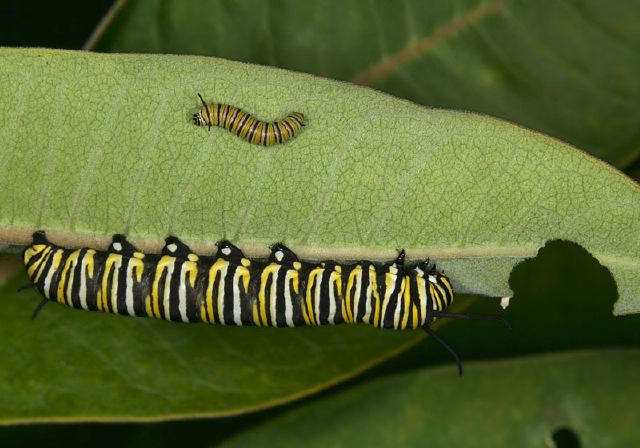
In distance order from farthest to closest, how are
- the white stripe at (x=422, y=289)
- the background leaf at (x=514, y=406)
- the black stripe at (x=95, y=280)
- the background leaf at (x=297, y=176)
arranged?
1. the background leaf at (x=514, y=406)
2. the black stripe at (x=95, y=280)
3. the white stripe at (x=422, y=289)
4. the background leaf at (x=297, y=176)

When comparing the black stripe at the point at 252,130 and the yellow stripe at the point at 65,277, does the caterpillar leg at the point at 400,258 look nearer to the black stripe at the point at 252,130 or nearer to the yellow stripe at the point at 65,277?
the black stripe at the point at 252,130

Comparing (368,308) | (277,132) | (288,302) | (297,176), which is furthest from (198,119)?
(368,308)

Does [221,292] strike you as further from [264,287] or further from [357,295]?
A: [357,295]

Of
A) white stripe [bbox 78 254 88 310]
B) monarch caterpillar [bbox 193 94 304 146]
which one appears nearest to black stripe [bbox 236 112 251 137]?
monarch caterpillar [bbox 193 94 304 146]

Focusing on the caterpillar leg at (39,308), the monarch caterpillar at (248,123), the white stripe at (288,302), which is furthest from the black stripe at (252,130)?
the caterpillar leg at (39,308)

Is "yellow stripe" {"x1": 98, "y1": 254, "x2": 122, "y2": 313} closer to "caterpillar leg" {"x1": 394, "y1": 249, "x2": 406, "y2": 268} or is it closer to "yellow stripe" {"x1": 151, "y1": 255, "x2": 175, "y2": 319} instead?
"yellow stripe" {"x1": 151, "y1": 255, "x2": 175, "y2": 319}
